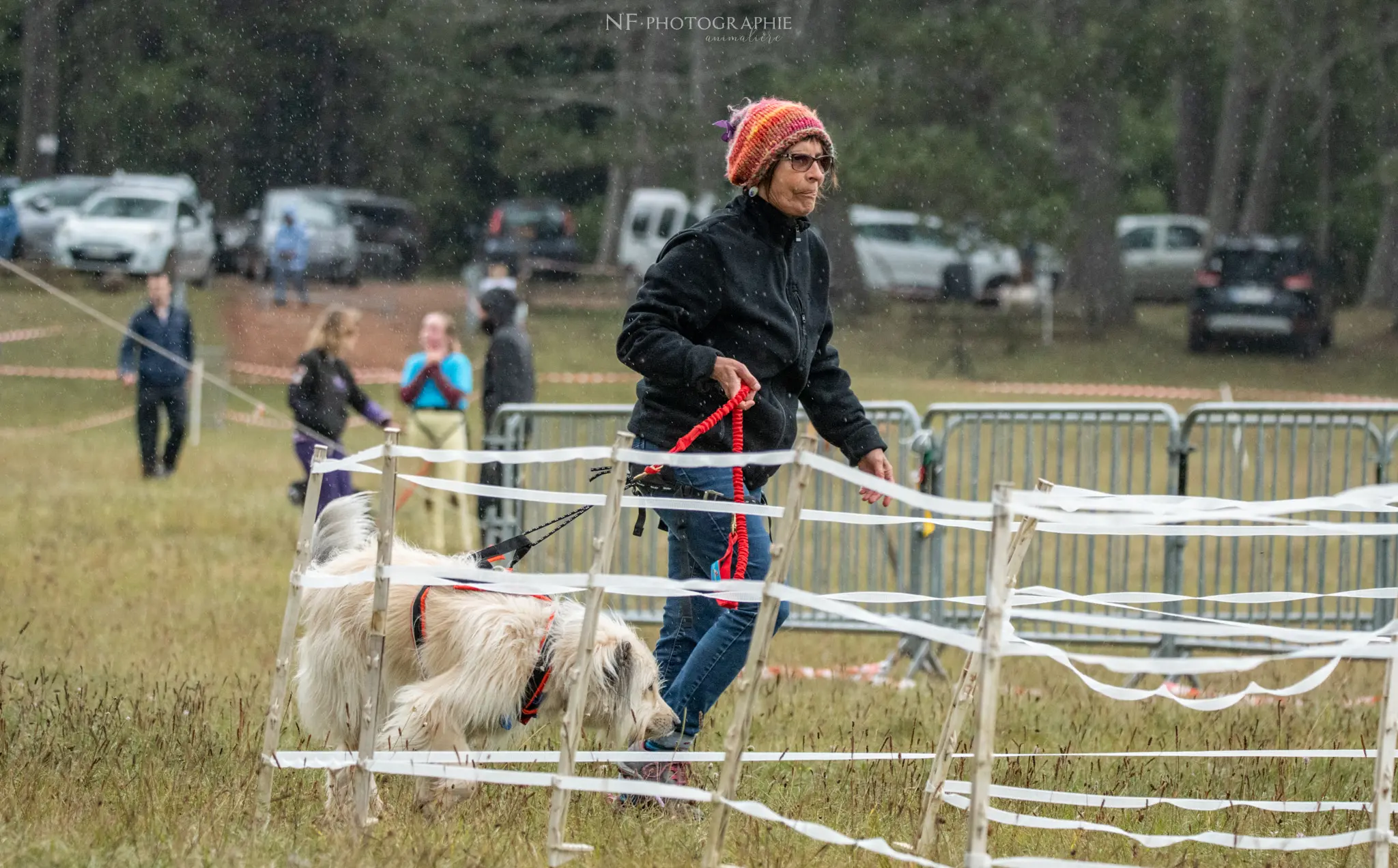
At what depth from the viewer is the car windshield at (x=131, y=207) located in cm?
3045

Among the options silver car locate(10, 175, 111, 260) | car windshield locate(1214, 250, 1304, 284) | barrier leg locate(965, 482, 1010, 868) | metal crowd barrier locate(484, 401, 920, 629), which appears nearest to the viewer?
barrier leg locate(965, 482, 1010, 868)

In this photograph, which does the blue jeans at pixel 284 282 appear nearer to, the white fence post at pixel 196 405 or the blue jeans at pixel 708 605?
the white fence post at pixel 196 405

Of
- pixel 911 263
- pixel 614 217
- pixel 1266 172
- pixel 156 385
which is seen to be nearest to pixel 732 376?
pixel 156 385

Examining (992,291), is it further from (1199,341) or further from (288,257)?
(288,257)

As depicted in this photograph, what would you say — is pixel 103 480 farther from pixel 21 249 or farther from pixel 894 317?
pixel 894 317

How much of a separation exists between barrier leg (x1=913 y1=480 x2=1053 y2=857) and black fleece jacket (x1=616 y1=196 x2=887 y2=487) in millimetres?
808

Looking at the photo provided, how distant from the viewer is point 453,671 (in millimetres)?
4836

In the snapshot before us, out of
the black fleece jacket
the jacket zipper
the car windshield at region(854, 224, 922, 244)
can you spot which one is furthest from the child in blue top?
the car windshield at region(854, 224, 922, 244)

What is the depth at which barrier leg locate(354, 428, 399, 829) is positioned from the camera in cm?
453

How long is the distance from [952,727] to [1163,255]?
3511 centimetres

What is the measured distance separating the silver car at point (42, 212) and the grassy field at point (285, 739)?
18.8 meters

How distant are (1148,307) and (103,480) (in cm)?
2674

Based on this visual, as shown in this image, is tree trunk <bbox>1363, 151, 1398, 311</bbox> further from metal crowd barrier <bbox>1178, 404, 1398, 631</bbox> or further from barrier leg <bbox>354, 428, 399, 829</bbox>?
barrier leg <bbox>354, 428, 399, 829</bbox>

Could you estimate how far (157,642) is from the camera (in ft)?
27.8
